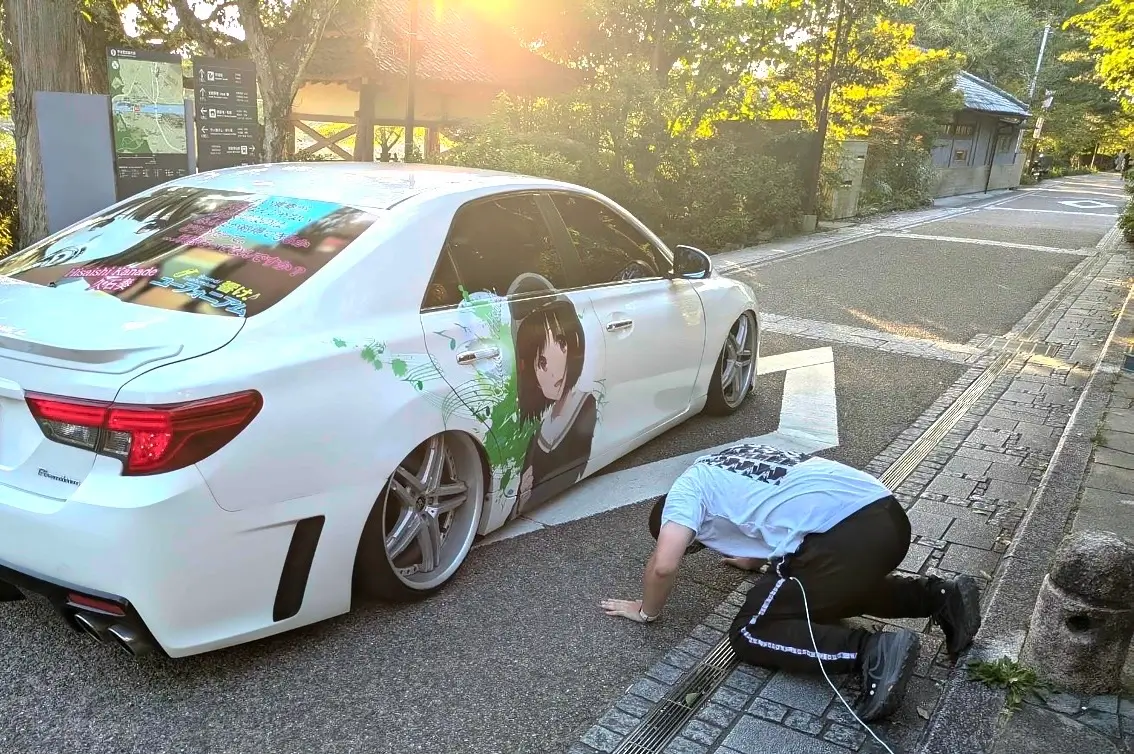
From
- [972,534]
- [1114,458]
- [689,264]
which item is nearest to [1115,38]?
[1114,458]

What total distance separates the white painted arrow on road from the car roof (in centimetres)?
154

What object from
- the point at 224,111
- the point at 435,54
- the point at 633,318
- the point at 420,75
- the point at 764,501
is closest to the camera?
the point at 764,501

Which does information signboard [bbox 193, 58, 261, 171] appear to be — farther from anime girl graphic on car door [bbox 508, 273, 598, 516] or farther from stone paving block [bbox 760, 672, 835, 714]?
stone paving block [bbox 760, 672, 835, 714]

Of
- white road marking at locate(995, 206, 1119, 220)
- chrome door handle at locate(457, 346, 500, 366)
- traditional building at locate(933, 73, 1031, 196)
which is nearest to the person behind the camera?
chrome door handle at locate(457, 346, 500, 366)

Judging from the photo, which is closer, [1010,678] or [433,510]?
[1010,678]

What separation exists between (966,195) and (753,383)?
2885 cm

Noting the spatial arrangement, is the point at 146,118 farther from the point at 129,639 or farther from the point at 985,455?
the point at 985,455

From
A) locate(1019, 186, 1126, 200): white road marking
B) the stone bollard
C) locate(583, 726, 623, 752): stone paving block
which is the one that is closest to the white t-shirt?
the stone bollard

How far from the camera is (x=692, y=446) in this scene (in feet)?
17.3

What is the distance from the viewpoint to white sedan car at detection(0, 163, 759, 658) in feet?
8.02

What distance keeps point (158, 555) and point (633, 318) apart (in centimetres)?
257

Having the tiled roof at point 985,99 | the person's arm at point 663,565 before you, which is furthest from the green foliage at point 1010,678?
the tiled roof at point 985,99

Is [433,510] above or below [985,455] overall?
above

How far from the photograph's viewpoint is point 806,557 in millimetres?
3025
